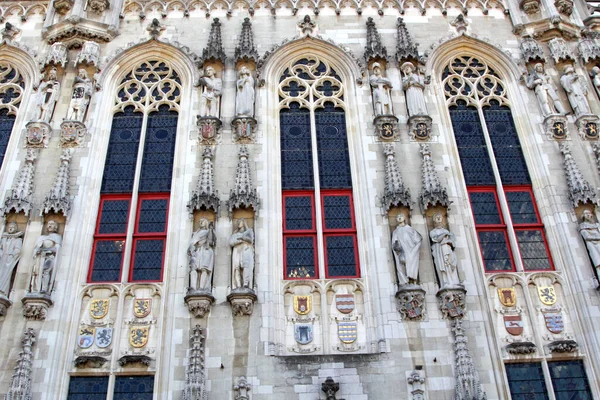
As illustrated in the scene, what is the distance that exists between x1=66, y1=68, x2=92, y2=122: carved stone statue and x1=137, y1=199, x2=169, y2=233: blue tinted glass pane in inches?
131

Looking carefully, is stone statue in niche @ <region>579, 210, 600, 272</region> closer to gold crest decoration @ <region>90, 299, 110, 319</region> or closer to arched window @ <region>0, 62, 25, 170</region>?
gold crest decoration @ <region>90, 299, 110, 319</region>

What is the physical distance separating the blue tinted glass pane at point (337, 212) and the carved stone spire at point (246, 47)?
5116 mm

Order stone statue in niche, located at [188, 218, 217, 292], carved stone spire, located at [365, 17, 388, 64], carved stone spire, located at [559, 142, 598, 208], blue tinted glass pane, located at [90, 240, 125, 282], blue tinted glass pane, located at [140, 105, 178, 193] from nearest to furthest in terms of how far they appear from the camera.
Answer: stone statue in niche, located at [188, 218, 217, 292], blue tinted glass pane, located at [90, 240, 125, 282], carved stone spire, located at [559, 142, 598, 208], blue tinted glass pane, located at [140, 105, 178, 193], carved stone spire, located at [365, 17, 388, 64]

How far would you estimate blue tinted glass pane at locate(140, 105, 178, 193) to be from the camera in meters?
17.2

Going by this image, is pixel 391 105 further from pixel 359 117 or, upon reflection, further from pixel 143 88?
pixel 143 88

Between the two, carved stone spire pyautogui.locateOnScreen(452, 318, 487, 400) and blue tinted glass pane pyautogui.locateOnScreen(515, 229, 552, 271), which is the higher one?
blue tinted glass pane pyautogui.locateOnScreen(515, 229, 552, 271)

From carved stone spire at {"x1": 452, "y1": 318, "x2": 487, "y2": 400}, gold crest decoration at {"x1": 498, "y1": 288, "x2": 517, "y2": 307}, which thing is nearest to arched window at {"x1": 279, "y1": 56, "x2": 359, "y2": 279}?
carved stone spire at {"x1": 452, "y1": 318, "x2": 487, "y2": 400}

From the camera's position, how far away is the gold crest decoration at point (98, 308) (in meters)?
14.8

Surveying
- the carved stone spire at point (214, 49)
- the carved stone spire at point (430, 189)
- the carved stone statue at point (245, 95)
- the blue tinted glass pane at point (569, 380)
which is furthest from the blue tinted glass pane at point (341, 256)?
the carved stone spire at point (214, 49)

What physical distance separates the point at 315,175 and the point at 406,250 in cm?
337

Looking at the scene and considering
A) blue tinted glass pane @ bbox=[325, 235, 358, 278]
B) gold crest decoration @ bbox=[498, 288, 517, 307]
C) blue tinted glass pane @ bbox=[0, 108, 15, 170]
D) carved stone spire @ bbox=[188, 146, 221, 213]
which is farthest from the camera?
blue tinted glass pane @ bbox=[0, 108, 15, 170]

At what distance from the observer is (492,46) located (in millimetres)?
20094

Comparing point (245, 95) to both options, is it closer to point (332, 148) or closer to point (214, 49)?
point (214, 49)

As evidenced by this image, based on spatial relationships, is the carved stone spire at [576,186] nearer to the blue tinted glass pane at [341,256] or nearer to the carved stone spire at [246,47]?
the blue tinted glass pane at [341,256]
